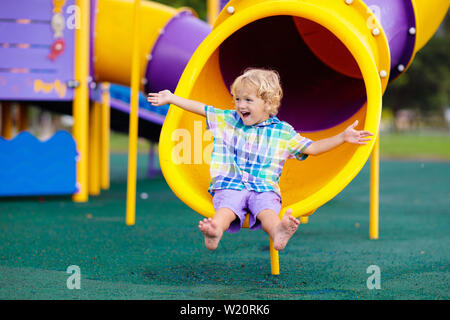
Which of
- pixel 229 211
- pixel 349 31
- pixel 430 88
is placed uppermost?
pixel 430 88

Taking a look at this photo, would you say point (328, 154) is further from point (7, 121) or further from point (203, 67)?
point (7, 121)

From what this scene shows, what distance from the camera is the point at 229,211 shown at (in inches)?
105

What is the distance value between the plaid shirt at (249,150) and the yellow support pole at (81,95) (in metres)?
3.22

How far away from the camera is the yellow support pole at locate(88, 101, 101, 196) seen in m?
6.70

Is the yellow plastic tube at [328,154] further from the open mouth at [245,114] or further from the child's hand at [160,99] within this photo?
the open mouth at [245,114]

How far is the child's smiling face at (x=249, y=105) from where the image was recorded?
2773mm

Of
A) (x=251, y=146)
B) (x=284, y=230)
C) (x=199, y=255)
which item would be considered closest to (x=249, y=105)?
(x=251, y=146)

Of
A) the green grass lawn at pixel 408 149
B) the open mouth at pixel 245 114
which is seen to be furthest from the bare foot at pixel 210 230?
the green grass lawn at pixel 408 149

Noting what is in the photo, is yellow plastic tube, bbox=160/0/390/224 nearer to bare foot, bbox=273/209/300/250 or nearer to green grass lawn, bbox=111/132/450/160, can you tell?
bare foot, bbox=273/209/300/250

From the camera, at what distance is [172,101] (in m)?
2.83

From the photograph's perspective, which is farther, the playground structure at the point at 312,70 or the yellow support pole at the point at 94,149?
the yellow support pole at the point at 94,149
